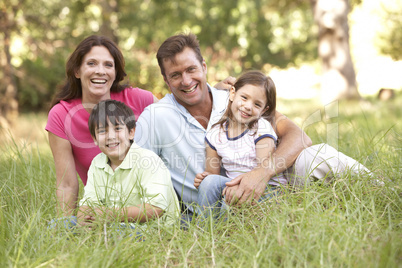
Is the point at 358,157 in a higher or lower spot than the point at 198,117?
lower

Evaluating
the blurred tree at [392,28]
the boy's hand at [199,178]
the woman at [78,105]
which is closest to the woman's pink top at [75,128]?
the woman at [78,105]

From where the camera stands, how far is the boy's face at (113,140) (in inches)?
100

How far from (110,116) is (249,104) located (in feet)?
3.16

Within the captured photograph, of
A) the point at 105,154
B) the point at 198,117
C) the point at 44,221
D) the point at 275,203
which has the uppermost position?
the point at 198,117

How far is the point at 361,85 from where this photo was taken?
1648 centimetres

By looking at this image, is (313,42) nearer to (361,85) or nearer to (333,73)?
(361,85)

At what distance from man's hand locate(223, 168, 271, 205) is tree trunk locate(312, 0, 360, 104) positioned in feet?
21.9

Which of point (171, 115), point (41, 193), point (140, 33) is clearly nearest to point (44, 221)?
point (41, 193)

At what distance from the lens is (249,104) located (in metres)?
2.77

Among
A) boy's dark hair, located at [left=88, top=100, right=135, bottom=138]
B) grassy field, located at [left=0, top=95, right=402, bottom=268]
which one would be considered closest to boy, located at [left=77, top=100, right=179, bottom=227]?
boy's dark hair, located at [left=88, top=100, right=135, bottom=138]

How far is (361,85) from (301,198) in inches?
610

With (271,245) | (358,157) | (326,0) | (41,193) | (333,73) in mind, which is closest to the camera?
(271,245)

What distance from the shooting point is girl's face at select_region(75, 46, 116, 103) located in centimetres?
301

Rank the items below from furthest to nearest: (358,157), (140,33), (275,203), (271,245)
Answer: (140,33), (358,157), (275,203), (271,245)
